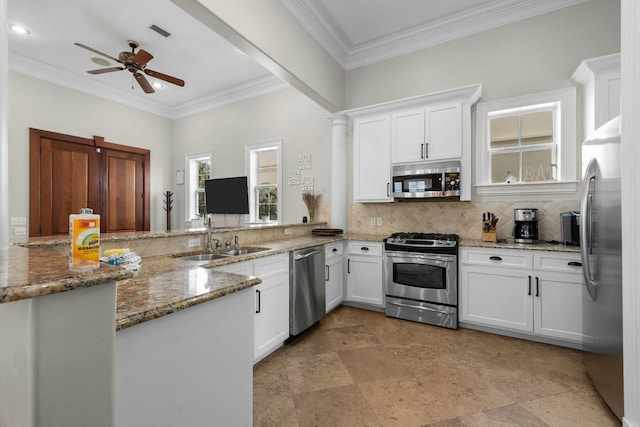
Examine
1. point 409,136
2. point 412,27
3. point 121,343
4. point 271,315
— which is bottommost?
point 271,315

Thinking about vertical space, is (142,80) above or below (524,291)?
above

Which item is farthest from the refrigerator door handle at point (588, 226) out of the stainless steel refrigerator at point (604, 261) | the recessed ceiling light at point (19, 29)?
the recessed ceiling light at point (19, 29)

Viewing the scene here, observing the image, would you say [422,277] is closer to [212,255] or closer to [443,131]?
[443,131]

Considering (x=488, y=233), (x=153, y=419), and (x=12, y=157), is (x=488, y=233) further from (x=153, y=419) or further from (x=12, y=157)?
(x=12, y=157)

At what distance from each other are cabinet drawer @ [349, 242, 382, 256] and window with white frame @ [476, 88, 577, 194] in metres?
1.38

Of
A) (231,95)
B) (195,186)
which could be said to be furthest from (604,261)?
(195,186)

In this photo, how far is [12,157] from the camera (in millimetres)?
3941

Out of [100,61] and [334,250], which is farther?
[100,61]

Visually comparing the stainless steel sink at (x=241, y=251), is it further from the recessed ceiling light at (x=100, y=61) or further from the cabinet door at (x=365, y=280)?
the recessed ceiling light at (x=100, y=61)

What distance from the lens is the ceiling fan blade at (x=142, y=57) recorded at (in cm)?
325

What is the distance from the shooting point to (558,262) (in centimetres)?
259

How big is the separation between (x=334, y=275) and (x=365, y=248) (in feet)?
1.68

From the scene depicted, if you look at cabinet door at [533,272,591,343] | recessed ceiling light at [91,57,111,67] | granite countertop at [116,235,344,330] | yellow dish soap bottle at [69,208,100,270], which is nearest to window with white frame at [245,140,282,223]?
recessed ceiling light at [91,57,111,67]

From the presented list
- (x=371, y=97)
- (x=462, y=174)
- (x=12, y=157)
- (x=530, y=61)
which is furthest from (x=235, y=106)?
(x=530, y=61)
